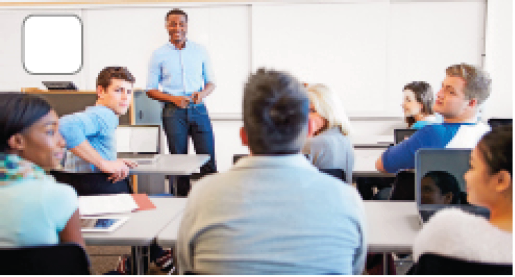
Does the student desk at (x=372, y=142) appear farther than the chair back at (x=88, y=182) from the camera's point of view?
Yes

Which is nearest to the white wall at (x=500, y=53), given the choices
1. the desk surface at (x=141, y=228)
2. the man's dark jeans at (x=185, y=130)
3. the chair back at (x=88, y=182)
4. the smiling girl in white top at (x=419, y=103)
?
the smiling girl in white top at (x=419, y=103)

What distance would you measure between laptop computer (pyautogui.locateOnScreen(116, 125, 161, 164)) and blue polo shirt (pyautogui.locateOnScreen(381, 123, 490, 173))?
1.91 metres

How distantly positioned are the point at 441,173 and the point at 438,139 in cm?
41

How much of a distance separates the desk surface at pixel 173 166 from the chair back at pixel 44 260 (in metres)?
1.63

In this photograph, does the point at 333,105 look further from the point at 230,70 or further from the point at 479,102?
the point at 230,70

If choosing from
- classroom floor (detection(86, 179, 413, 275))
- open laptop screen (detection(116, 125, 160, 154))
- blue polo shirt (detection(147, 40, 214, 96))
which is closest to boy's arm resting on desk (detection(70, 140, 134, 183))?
classroom floor (detection(86, 179, 413, 275))

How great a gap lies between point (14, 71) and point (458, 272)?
6642 mm

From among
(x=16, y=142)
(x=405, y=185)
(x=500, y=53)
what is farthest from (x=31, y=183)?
(x=500, y=53)

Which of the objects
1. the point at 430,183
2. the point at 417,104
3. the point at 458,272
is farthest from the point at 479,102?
the point at 417,104

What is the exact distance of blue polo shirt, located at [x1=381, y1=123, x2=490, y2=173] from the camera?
6.61 feet

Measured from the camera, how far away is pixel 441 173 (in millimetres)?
1678

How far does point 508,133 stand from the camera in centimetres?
113

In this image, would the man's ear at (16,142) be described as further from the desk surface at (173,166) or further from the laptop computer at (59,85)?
the laptop computer at (59,85)

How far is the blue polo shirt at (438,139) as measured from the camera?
6.61 ft
